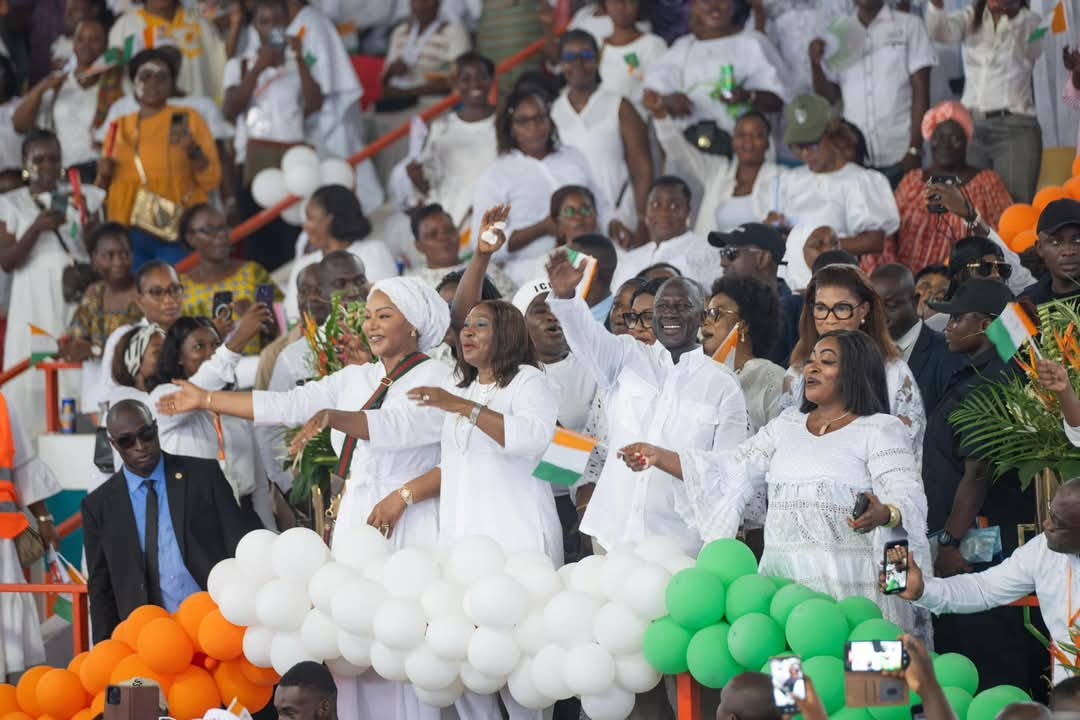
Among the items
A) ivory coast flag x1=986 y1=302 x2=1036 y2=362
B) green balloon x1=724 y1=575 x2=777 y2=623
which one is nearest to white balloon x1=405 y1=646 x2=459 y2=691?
green balloon x1=724 y1=575 x2=777 y2=623

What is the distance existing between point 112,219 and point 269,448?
3663 mm

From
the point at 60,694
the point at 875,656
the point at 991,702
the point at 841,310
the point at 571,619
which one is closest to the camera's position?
the point at 875,656

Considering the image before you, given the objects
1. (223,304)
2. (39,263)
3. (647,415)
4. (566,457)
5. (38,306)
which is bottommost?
(566,457)

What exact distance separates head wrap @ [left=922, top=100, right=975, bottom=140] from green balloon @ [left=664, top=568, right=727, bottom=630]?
4551 mm

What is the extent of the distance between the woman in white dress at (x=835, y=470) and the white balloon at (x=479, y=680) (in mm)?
885

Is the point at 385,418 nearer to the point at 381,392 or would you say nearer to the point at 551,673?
the point at 381,392

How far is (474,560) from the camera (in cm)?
611

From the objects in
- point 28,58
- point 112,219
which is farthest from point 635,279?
point 28,58

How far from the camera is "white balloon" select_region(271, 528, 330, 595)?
6414 millimetres

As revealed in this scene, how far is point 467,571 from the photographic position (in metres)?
6.11

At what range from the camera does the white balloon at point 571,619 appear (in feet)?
19.2

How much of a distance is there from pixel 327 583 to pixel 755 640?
5.56 feet

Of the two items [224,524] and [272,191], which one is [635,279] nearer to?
[224,524]

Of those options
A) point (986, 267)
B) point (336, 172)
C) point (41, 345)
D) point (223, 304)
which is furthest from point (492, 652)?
point (336, 172)
